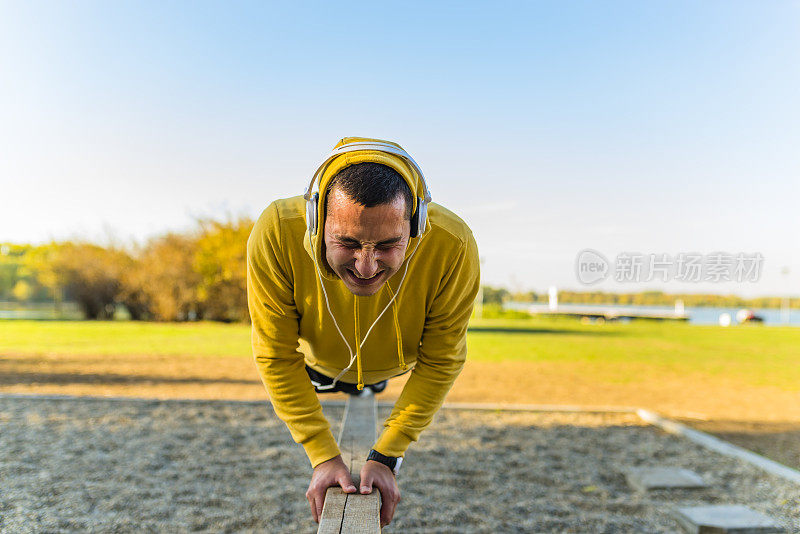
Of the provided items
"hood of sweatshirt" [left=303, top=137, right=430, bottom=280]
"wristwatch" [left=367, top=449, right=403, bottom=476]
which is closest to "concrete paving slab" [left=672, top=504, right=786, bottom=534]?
"wristwatch" [left=367, top=449, right=403, bottom=476]

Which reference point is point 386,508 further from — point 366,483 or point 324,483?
point 324,483

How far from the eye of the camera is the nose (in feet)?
4.67

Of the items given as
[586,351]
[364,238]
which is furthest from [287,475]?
[586,351]

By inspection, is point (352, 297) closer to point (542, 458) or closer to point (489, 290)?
point (542, 458)

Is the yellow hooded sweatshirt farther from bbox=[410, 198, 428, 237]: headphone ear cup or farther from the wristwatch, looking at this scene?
bbox=[410, 198, 428, 237]: headphone ear cup

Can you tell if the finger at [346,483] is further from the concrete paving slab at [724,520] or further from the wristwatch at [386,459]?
the concrete paving slab at [724,520]

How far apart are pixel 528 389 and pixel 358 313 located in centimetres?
645

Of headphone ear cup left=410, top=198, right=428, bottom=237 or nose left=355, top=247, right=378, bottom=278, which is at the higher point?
headphone ear cup left=410, top=198, right=428, bottom=237

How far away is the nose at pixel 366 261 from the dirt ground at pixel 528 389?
15.9ft

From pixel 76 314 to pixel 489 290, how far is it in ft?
94.3

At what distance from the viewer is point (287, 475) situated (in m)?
4.00

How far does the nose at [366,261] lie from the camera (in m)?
1.42

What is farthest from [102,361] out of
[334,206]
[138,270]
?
[138,270]

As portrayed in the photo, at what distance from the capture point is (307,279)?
184 cm
